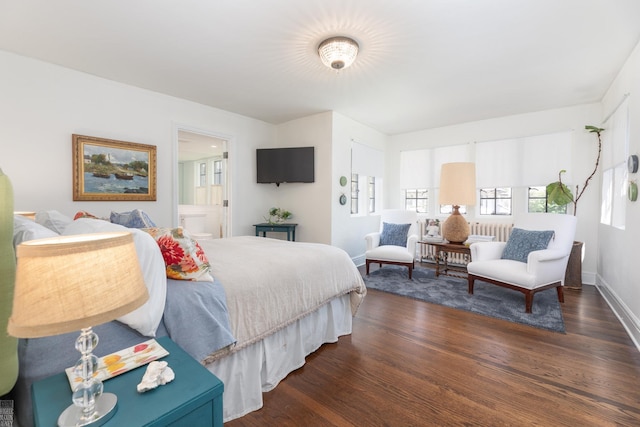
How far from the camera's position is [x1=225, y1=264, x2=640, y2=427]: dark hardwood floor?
152 cm

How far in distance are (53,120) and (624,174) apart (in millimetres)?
5977

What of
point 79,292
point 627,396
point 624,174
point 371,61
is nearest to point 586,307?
point 624,174

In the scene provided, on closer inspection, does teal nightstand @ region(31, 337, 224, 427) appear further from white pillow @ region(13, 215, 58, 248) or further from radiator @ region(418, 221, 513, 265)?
radiator @ region(418, 221, 513, 265)

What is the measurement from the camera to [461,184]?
3.84 m

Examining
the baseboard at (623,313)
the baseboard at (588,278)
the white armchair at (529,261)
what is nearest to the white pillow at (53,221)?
the white armchair at (529,261)

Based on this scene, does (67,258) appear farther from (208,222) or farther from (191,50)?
(208,222)

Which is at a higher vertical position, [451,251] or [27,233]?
[27,233]

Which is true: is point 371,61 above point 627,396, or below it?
above

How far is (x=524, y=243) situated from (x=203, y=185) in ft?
24.6

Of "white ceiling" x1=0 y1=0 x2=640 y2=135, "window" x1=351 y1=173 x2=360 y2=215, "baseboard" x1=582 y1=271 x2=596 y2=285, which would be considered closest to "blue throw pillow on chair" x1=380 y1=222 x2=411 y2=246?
"window" x1=351 y1=173 x2=360 y2=215

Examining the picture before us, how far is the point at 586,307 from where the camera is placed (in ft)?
9.96

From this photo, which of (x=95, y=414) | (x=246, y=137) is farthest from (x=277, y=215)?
Result: (x=95, y=414)

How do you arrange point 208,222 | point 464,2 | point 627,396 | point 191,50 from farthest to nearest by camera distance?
1. point 208,222
2. point 191,50
3. point 464,2
4. point 627,396

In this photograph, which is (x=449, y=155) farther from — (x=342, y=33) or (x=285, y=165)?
(x=342, y=33)
